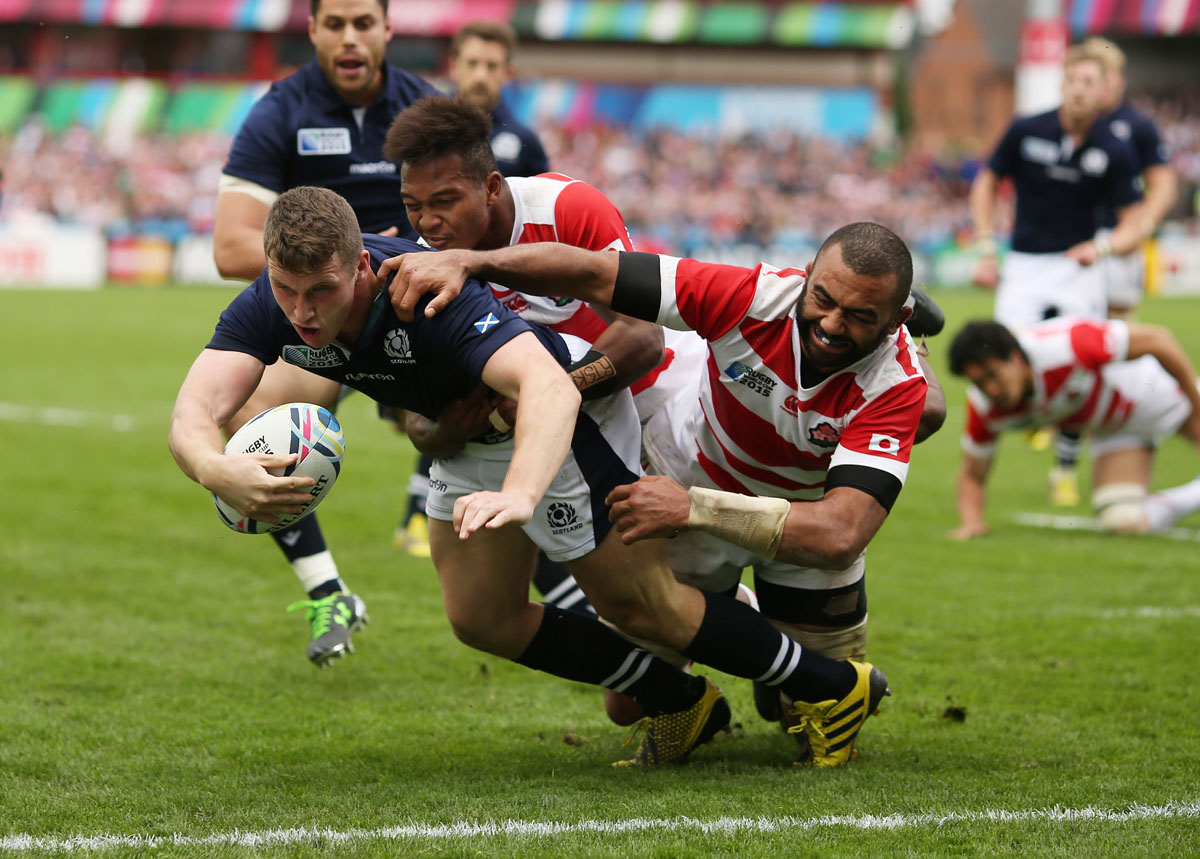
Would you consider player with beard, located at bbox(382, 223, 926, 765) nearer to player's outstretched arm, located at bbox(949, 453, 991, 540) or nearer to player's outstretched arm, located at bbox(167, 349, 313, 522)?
player's outstretched arm, located at bbox(167, 349, 313, 522)

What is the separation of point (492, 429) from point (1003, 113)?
5835cm

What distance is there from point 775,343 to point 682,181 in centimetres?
3652

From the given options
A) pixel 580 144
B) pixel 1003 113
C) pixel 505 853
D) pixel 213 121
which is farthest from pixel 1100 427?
pixel 1003 113

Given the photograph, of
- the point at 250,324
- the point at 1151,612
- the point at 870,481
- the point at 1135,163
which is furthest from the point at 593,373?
the point at 1135,163

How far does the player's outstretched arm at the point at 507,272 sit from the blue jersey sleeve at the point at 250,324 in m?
0.32

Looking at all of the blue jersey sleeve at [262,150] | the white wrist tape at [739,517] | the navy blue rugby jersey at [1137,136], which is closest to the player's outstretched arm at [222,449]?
the white wrist tape at [739,517]

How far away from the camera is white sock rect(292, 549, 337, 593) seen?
5.50m

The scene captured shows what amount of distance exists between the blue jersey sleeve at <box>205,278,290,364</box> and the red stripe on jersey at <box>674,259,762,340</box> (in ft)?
3.80

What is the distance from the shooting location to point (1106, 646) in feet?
18.9

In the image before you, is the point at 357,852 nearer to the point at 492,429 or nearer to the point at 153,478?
the point at 492,429

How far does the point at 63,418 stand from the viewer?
1277 centimetres

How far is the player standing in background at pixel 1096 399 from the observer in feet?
23.9

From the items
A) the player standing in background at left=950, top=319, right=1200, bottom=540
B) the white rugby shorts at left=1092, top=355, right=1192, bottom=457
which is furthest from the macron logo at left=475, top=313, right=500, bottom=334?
the white rugby shorts at left=1092, top=355, right=1192, bottom=457

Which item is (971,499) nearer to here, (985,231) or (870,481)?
(985,231)
